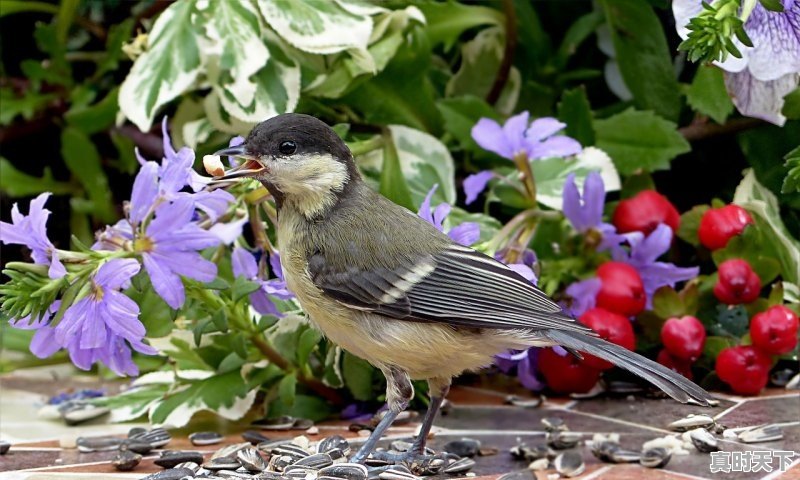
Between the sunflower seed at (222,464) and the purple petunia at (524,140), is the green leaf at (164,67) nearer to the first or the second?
the purple petunia at (524,140)

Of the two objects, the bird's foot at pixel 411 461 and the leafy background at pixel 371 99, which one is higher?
the leafy background at pixel 371 99

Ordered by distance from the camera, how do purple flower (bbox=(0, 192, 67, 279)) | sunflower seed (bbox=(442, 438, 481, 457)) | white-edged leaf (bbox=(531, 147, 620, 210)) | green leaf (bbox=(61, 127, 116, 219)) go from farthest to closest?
green leaf (bbox=(61, 127, 116, 219)) < white-edged leaf (bbox=(531, 147, 620, 210)) < sunflower seed (bbox=(442, 438, 481, 457)) < purple flower (bbox=(0, 192, 67, 279))

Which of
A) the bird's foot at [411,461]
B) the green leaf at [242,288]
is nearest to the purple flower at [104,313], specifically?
the green leaf at [242,288]

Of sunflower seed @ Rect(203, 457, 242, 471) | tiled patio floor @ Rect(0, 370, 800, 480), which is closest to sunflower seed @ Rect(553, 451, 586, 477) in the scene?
tiled patio floor @ Rect(0, 370, 800, 480)

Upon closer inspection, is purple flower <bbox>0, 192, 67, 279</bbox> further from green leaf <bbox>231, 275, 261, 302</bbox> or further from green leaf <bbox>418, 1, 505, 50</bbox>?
green leaf <bbox>418, 1, 505, 50</bbox>

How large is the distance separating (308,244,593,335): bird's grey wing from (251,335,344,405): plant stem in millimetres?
285

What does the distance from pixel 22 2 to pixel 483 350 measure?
1.36 meters

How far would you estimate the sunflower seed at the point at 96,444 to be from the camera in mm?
1572

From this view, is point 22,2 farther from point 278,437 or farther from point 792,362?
point 792,362

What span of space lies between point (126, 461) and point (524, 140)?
0.83 meters

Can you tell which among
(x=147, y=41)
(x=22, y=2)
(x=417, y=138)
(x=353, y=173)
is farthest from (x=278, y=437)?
(x=22, y=2)

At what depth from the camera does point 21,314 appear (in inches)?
51.9

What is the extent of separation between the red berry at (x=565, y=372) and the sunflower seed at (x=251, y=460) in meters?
0.58

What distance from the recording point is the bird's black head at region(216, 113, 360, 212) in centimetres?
133
